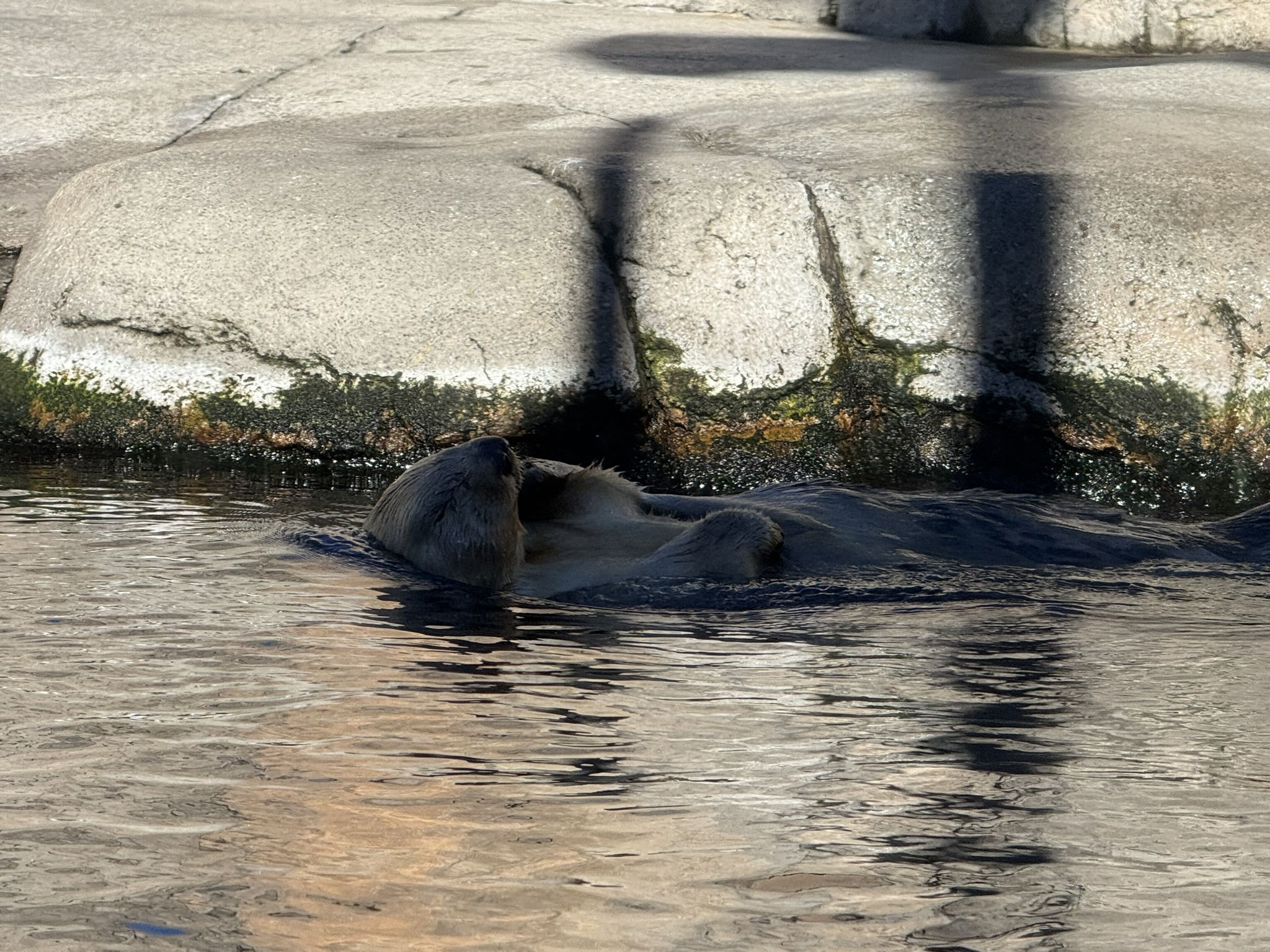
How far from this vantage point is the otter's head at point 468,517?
376 cm

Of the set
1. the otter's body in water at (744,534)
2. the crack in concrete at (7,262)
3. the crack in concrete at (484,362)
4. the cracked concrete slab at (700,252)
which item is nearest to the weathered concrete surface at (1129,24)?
the cracked concrete slab at (700,252)

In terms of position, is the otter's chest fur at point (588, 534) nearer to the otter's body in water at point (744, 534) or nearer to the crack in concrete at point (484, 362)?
the otter's body in water at point (744, 534)

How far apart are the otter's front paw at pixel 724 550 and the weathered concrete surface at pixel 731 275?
1664 millimetres

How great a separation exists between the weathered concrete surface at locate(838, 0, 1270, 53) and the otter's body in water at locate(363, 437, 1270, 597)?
6.60 metres

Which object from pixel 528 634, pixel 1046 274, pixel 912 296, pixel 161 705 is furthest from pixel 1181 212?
pixel 161 705

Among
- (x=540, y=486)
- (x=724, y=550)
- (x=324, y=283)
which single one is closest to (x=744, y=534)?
(x=724, y=550)

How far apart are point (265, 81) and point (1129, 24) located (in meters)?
5.12

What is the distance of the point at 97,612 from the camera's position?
A: 3217 millimetres

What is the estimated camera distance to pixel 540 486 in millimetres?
4191

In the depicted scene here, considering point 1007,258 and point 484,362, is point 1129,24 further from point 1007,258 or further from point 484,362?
point 484,362

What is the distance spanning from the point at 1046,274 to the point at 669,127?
194cm

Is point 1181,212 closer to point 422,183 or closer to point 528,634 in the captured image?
point 422,183

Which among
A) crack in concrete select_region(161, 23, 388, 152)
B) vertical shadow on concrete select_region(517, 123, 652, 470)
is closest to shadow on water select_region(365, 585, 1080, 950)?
vertical shadow on concrete select_region(517, 123, 652, 470)

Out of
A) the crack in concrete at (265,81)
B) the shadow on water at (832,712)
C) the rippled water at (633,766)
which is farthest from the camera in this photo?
the crack in concrete at (265,81)
